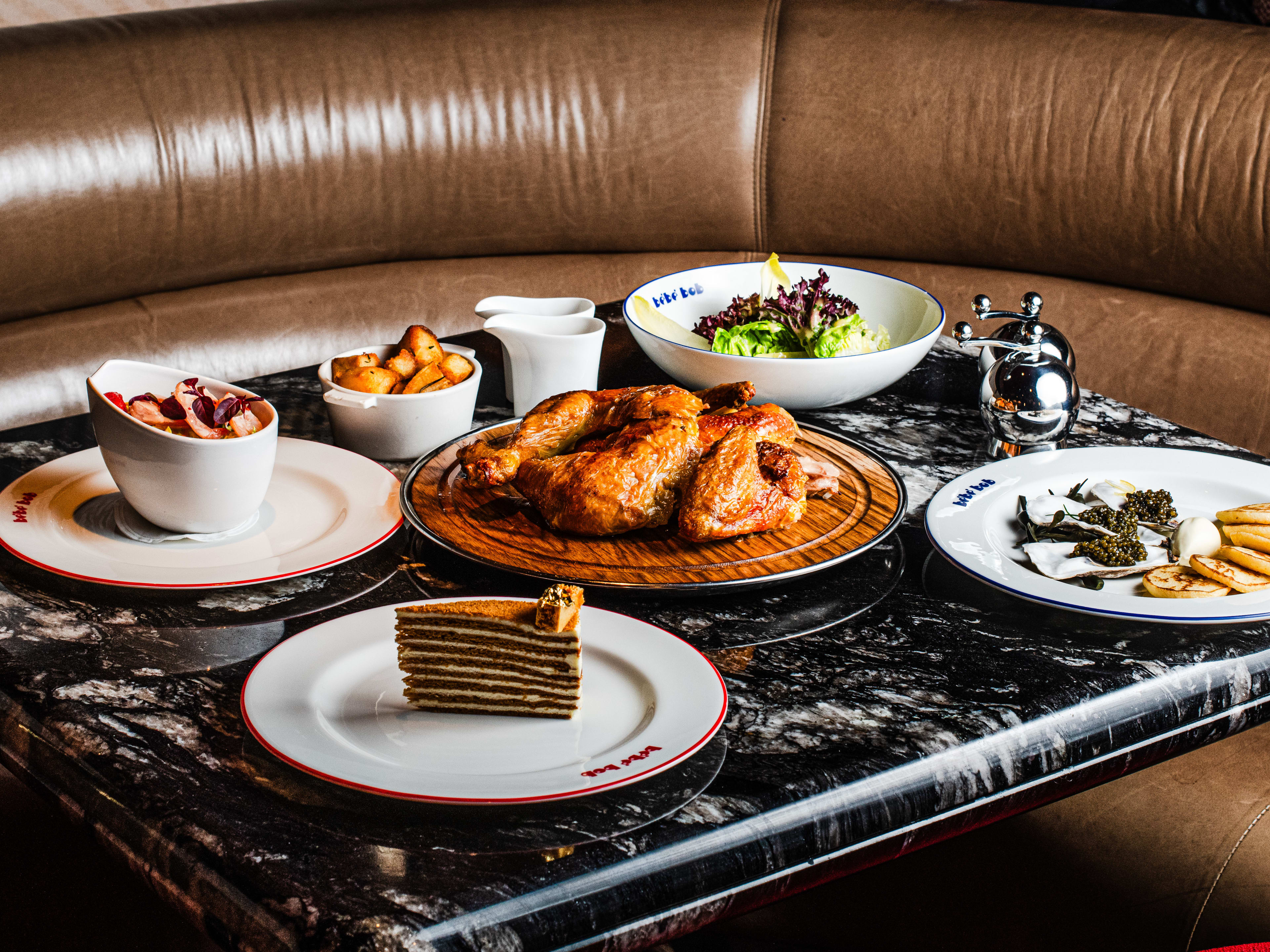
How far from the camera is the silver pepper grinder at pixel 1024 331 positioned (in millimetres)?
1449

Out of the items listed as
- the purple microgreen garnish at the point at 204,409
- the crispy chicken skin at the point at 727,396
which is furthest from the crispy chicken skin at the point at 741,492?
the purple microgreen garnish at the point at 204,409

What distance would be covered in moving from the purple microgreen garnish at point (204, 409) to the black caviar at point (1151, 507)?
94 centimetres

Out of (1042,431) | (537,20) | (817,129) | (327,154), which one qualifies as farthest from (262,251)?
(1042,431)

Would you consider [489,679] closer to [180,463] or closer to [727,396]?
[180,463]

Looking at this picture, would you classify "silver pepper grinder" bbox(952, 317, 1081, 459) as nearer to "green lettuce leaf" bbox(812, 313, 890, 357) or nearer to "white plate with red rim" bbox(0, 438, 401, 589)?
"green lettuce leaf" bbox(812, 313, 890, 357)

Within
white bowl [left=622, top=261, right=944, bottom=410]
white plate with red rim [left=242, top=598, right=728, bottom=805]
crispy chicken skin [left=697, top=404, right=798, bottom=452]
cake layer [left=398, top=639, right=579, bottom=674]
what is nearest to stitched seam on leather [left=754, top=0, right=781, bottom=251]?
white bowl [left=622, top=261, right=944, bottom=410]

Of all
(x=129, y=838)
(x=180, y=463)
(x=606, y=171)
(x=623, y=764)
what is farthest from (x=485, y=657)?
(x=606, y=171)

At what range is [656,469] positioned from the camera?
113 centimetres

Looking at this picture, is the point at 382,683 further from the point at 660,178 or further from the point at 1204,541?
the point at 660,178

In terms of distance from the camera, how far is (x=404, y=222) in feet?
8.83

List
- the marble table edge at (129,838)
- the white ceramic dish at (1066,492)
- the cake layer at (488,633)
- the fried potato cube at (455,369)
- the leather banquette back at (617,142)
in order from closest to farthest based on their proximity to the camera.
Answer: the marble table edge at (129,838) < the cake layer at (488,633) < the white ceramic dish at (1066,492) < the fried potato cube at (455,369) < the leather banquette back at (617,142)

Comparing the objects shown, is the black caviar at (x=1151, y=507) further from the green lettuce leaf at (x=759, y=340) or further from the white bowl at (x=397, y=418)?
the white bowl at (x=397, y=418)

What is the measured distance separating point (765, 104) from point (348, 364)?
5.74 feet

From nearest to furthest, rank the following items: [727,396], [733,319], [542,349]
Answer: [727,396]
[542,349]
[733,319]
